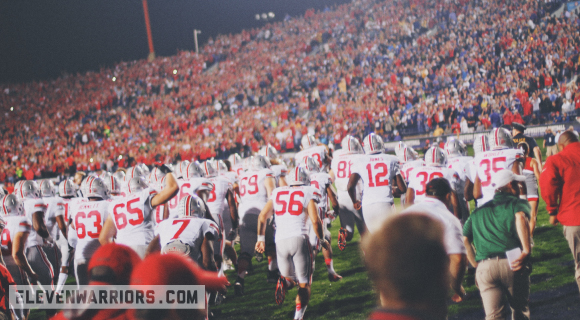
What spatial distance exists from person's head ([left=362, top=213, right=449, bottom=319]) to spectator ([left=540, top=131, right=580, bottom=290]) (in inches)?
149

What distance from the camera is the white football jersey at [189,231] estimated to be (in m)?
4.79

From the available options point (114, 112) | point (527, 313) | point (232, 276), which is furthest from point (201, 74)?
point (527, 313)

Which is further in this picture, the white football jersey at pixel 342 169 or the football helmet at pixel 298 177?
the white football jersey at pixel 342 169

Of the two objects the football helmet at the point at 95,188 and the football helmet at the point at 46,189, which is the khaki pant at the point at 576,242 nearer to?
the football helmet at the point at 95,188

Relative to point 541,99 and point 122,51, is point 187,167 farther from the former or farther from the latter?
point 122,51

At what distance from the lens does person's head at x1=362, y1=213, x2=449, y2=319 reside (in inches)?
64.2

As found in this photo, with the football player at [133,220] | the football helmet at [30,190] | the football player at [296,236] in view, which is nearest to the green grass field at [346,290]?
the football player at [296,236]

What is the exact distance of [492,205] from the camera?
13.0 ft

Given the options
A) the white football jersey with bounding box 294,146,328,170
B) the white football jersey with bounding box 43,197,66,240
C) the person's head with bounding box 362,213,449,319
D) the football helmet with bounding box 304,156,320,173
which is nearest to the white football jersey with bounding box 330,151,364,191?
the football helmet with bounding box 304,156,320,173

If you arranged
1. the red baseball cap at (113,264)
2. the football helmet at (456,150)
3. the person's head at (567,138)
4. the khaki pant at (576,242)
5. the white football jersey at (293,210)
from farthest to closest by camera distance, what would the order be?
1. the football helmet at (456,150)
2. the white football jersey at (293,210)
3. the person's head at (567,138)
4. the khaki pant at (576,242)
5. the red baseball cap at (113,264)

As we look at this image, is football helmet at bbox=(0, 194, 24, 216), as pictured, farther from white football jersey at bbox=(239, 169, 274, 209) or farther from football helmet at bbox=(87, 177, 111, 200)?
white football jersey at bbox=(239, 169, 274, 209)

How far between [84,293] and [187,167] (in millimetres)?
5021

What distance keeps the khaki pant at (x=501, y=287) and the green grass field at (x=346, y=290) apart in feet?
5.54

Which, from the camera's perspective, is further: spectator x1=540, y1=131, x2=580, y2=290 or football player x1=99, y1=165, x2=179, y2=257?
football player x1=99, y1=165, x2=179, y2=257
